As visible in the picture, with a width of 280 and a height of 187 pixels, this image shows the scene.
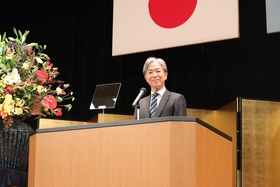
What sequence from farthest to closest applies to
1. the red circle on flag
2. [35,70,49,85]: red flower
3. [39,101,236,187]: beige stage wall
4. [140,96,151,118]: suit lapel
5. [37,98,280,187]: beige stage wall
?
the red circle on flag, [39,101,236,187]: beige stage wall, [37,98,280,187]: beige stage wall, [140,96,151,118]: suit lapel, [35,70,49,85]: red flower

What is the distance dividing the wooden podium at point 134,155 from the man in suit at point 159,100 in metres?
0.60

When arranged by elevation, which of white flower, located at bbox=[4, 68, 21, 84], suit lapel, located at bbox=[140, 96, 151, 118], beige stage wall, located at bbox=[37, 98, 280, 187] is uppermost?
white flower, located at bbox=[4, 68, 21, 84]

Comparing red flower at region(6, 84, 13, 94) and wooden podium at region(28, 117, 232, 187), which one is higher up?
red flower at region(6, 84, 13, 94)

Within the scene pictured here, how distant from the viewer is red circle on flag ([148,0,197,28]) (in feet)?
16.9

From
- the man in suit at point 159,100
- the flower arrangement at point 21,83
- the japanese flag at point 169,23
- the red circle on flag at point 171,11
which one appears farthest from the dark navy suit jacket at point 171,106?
the red circle on flag at point 171,11

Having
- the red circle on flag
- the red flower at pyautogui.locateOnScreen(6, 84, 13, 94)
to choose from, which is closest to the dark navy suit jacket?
the red flower at pyautogui.locateOnScreen(6, 84, 13, 94)

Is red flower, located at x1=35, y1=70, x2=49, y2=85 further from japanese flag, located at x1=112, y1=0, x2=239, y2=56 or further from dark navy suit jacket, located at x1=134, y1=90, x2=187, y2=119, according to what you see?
japanese flag, located at x1=112, y1=0, x2=239, y2=56

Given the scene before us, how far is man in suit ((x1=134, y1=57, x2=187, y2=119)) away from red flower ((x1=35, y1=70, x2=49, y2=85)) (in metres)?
0.69

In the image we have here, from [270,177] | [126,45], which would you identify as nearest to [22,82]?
[270,177]

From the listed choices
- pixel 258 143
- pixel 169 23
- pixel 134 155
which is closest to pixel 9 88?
pixel 134 155

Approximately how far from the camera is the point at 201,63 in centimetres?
570

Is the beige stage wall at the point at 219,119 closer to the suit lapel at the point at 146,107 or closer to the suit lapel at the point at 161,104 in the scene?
the suit lapel at the point at 146,107

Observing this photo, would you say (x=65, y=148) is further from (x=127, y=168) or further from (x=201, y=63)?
(x=201, y=63)

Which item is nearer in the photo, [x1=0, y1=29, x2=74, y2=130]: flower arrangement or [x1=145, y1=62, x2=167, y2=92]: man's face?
[x1=0, y1=29, x2=74, y2=130]: flower arrangement
